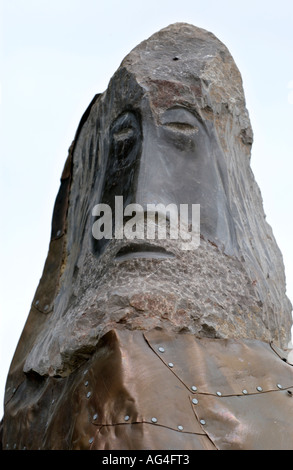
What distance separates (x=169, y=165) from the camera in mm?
4234

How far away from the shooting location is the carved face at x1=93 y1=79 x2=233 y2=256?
4.18 metres

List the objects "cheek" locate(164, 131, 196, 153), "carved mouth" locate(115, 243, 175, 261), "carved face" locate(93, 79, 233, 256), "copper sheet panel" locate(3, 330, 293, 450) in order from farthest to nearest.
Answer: "cheek" locate(164, 131, 196, 153) → "carved face" locate(93, 79, 233, 256) → "carved mouth" locate(115, 243, 175, 261) → "copper sheet panel" locate(3, 330, 293, 450)

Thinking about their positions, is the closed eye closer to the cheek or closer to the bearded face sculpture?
the bearded face sculpture

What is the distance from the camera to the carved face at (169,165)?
4.18 metres

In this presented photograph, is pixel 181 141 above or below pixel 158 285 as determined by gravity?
above

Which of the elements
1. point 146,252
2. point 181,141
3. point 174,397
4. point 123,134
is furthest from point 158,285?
point 123,134

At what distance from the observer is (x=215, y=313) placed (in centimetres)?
389

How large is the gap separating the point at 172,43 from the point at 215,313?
1.43m

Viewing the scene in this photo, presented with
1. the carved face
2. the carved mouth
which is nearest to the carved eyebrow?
the carved face

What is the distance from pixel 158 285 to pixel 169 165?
1.92 feet

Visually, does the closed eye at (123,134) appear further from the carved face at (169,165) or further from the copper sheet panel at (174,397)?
the copper sheet panel at (174,397)

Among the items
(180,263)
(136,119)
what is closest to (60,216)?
(136,119)

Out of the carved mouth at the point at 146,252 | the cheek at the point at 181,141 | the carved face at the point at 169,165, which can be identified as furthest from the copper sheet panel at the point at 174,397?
the cheek at the point at 181,141

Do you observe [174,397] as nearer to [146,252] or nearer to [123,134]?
[146,252]
